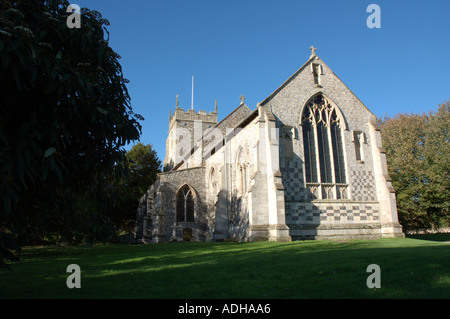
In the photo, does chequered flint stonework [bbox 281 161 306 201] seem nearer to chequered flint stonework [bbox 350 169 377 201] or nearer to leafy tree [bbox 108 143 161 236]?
chequered flint stonework [bbox 350 169 377 201]

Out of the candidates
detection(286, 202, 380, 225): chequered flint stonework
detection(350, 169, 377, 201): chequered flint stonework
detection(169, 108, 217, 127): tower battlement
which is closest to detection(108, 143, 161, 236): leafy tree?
detection(169, 108, 217, 127): tower battlement

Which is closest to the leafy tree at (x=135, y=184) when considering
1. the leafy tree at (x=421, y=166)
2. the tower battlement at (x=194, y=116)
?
the tower battlement at (x=194, y=116)

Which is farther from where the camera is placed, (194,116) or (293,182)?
(194,116)

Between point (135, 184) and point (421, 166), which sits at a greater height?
point (135, 184)

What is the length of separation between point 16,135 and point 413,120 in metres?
36.0

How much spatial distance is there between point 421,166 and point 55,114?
3044cm

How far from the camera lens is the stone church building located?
19.4m

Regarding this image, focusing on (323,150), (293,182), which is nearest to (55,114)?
(293,182)

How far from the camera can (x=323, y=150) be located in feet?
69.9

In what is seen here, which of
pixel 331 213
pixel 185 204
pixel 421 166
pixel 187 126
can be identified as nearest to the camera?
pixel 331 213

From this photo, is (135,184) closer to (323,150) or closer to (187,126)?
(187,126)

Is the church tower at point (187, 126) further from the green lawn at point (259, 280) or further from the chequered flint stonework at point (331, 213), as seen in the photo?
the green lawn at point (259, 280)

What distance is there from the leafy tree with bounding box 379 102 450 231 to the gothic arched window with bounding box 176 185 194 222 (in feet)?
59.4
